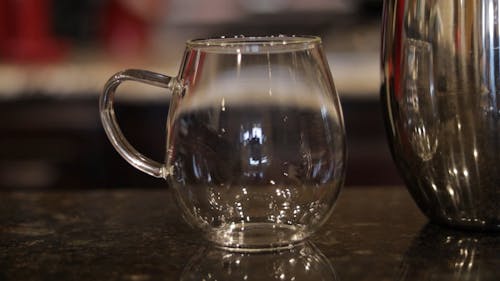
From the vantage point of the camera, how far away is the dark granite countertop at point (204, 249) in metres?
0.46

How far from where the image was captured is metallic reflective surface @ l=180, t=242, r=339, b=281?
457 millimetres

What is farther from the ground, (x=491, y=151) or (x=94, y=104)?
(x=491, y=151)

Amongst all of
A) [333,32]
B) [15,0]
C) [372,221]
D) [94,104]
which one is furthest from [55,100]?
[372,221]

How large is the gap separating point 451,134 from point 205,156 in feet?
0.48

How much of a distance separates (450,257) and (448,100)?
0.29 feet

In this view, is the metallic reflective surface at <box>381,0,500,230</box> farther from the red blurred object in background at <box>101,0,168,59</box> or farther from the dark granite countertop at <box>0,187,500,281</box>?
the red blurred object in background at <box>101,0,168,59</box>

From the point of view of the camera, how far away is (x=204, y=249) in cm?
51

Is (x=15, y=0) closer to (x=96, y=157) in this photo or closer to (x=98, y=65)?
(x=98, y=65)

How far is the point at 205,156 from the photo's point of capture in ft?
1.57

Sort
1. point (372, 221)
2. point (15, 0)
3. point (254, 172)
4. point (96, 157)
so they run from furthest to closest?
point (15, 0), point (96, 157), point (372, 221), point (254, 172)

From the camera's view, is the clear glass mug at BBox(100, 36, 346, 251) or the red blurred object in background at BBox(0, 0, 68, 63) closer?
the clear glass mug at BBox(100, 36, 346, 251)

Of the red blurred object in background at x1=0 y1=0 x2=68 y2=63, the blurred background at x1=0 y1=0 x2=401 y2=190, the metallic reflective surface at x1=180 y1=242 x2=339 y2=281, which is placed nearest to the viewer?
the metallic reflective surface at x1=180 y1=242 x2=339 y2=281

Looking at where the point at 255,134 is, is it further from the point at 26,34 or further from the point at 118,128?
the point at 26,34

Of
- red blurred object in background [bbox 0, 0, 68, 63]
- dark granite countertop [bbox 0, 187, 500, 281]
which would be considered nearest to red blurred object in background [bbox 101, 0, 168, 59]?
red blurred object in background [bbox 0, 0, 68, 63]
